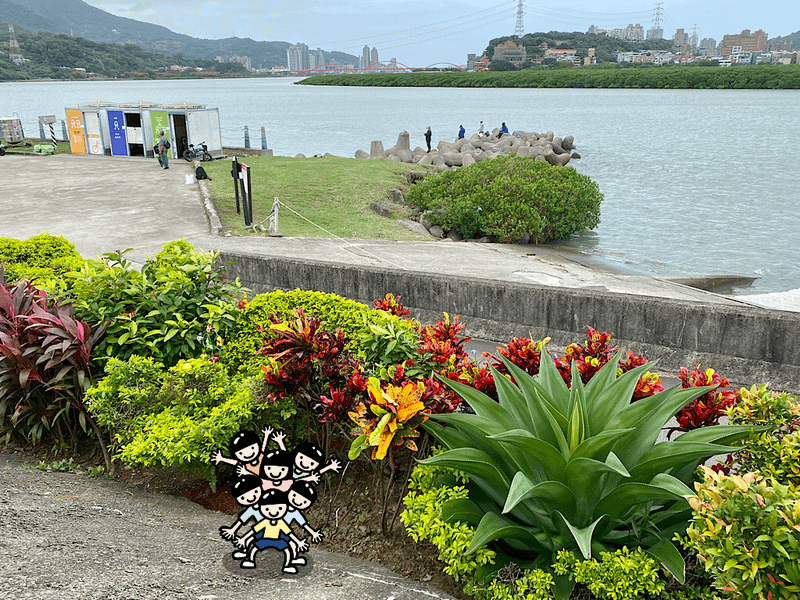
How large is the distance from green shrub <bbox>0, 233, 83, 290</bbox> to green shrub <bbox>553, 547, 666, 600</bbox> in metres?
5.66

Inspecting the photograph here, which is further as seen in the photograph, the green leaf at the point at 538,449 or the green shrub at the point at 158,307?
the green shrub at the point at 158,307

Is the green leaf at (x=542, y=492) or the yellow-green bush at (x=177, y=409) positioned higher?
the green leaf at (x=542, y=492)

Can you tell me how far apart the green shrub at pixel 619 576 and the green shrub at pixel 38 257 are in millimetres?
5656

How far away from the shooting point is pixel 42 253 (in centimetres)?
755

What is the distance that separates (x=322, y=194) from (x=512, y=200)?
5.60 meters

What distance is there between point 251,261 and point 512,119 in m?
76.8

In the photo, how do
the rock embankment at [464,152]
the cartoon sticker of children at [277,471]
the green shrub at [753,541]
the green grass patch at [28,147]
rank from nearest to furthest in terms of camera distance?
the green shrub at [753,541] < the cartoon sticker of children at [277,471] < the rock embankment at [464,152] < the green grass patch at [28,147]

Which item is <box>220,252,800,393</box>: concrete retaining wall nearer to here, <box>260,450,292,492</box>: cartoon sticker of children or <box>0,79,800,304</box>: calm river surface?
<box>260,450,292,492</box>: cartoon sticker of children

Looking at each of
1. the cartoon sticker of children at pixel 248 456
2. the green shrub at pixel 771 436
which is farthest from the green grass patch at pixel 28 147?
the green shrub at pixel 771 436

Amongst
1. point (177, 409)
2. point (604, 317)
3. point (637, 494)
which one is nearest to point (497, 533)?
point (637, 494)

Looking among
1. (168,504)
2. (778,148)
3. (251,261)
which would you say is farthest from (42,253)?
(778,148)

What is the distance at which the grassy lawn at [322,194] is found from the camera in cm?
1543

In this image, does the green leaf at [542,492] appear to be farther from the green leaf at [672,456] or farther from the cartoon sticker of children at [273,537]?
the cartoon sticker of children at [273,537]

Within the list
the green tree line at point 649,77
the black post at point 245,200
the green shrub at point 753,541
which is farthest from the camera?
the green tree line at point 649,77
